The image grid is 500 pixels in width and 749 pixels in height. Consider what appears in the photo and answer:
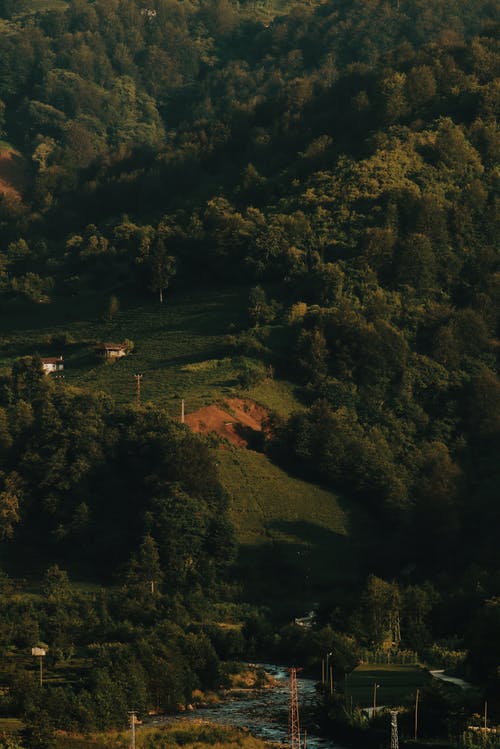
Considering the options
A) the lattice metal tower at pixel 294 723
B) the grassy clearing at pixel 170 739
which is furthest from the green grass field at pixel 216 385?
the grassy clearing at pixel 170 739

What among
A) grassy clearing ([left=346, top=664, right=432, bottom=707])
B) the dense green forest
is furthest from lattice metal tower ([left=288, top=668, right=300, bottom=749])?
the dense green forest

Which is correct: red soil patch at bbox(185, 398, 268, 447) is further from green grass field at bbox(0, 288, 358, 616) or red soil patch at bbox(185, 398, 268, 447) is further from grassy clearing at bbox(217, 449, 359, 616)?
grassy clearing at bbox(217, 449, 359, 616)

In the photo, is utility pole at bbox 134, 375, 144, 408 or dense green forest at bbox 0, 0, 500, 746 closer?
dense green forest at bbox 0, 0, 500, 746

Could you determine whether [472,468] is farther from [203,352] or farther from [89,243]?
[89,243]

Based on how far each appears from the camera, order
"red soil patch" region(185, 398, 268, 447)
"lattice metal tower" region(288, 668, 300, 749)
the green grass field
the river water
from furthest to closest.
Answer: "red soil patch" region(185, 398, 268, 447) → the green grass field → the river water → "lattice metal tower" region(288, 668, 300, 749)

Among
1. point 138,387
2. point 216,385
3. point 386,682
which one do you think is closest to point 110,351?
point 138,387

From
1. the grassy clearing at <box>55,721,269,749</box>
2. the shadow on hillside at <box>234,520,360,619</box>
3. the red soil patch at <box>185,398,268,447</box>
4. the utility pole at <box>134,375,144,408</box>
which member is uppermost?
the utility pole at <box>134,375,144,408</box>

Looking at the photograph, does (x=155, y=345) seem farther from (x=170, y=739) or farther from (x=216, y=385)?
(x=170, y=739)

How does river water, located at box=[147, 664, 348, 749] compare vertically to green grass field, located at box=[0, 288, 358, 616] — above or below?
below
